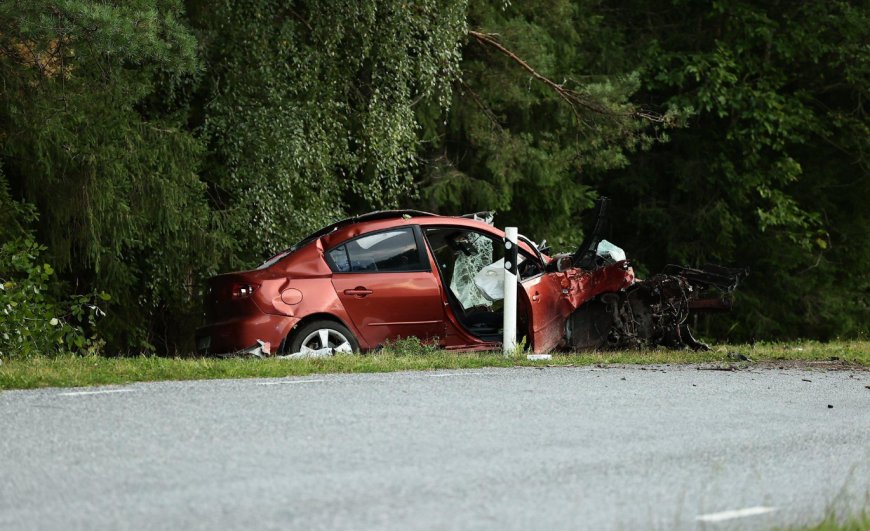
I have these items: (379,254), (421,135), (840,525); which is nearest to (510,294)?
(379,254)

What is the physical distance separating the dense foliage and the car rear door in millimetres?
Answer: 3089

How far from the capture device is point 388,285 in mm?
13727

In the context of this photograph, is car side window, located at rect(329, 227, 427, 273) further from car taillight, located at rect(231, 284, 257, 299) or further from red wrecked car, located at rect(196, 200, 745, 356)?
car taillight, located at rect(231, 284, 257, 299)

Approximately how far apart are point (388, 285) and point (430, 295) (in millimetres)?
459

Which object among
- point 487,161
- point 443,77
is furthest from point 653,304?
point 487,161

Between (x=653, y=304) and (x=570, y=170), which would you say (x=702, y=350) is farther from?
(x=570, y=170)

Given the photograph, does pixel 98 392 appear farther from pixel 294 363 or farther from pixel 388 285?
pixel 388 285

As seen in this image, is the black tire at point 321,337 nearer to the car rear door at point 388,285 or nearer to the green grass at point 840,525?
the car rear door at point 388,285

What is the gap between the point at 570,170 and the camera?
92.6 ft

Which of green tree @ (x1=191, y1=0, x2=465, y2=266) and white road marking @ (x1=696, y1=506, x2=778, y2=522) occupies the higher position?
green tree @ (x1=191, y1=0, x2=465, y2=266)

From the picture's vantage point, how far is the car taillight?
1319cm

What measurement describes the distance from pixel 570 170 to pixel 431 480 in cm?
2213

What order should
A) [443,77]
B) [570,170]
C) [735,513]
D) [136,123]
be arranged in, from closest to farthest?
[735,513] < [136,123] < [443,77] < [570,170]

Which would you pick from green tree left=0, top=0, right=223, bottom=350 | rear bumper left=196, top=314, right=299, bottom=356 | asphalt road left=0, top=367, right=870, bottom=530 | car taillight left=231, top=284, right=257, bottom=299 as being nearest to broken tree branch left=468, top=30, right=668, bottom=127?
green tree left=0, top=0, right=223, bottom=350
